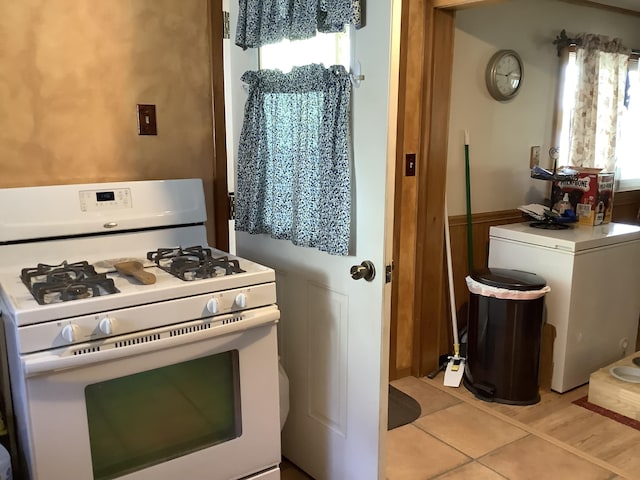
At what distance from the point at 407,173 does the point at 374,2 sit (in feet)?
4.37

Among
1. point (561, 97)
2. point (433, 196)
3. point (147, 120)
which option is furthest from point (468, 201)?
point (147, 120)

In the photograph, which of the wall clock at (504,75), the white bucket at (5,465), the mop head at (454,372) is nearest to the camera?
the white bucket at (5,465)

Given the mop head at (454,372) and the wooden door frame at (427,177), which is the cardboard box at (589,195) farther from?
the mop head at (454,372)

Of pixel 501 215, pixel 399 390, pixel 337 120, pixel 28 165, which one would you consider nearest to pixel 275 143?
pixel 337 120

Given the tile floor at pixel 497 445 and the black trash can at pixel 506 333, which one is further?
the black trash can at pixel 506 333

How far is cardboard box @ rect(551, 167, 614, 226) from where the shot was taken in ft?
10.7

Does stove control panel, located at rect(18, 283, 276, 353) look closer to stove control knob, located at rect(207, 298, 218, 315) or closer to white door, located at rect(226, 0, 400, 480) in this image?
stove control knob, located at rect(207, 298, 218, 315)

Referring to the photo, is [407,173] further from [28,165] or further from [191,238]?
[28,165]

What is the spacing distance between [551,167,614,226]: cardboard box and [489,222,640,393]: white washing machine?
75 millimetres

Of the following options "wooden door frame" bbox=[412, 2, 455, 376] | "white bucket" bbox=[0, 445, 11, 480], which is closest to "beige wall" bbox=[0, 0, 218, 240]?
"white bucket" bbox=[0, 445, 11, 480]

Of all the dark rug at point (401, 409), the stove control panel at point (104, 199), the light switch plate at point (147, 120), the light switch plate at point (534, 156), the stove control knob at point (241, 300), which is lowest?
the dark rug at point (401, 409)

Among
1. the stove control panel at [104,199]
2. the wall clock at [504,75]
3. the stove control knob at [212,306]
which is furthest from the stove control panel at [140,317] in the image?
the wall clock at [504,75]

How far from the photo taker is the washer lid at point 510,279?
9.23 feet

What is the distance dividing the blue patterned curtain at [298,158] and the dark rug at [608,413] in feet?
5.87
